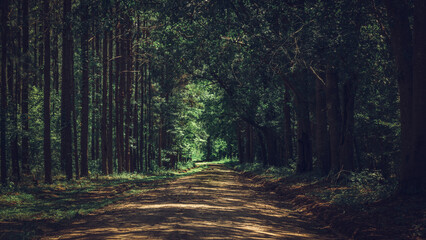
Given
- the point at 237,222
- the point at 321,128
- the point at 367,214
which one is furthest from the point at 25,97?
the point at 367,214

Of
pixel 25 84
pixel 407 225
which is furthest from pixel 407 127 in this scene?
pixel 25 84

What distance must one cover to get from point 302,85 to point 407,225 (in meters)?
17.0

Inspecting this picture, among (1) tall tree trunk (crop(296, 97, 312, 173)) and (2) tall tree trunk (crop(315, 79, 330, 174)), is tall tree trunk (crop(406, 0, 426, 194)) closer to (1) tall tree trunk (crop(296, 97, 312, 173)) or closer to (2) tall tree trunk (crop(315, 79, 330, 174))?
(2) tall tree trunk (crop(315, 79, 330, 174))

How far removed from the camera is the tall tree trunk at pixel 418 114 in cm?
1060

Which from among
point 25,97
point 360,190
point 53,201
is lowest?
point 53,201

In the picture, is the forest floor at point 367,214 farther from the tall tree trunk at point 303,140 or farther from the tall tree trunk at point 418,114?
the tall tree trunk at point 303,140

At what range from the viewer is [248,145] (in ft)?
181

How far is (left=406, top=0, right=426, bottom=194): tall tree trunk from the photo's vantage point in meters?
10.6

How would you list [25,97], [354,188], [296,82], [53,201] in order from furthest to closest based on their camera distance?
[296,82] < [25,97] < [354,188] < [53,201]

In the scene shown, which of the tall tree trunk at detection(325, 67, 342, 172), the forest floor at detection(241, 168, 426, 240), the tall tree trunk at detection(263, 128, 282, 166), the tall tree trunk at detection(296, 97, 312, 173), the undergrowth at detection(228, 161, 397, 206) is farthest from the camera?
the tall tree trunk at detection(263, 128, 282, 166)

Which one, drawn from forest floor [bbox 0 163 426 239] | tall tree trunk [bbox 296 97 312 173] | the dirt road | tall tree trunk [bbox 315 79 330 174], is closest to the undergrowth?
forest floor [bbox 0 163 426 239]

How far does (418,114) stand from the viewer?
10.6 m

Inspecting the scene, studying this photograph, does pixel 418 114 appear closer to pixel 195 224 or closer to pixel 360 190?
pixel 360 190

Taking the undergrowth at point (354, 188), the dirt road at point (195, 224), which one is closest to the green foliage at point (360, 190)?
the undergrowth at point (354, 188)
